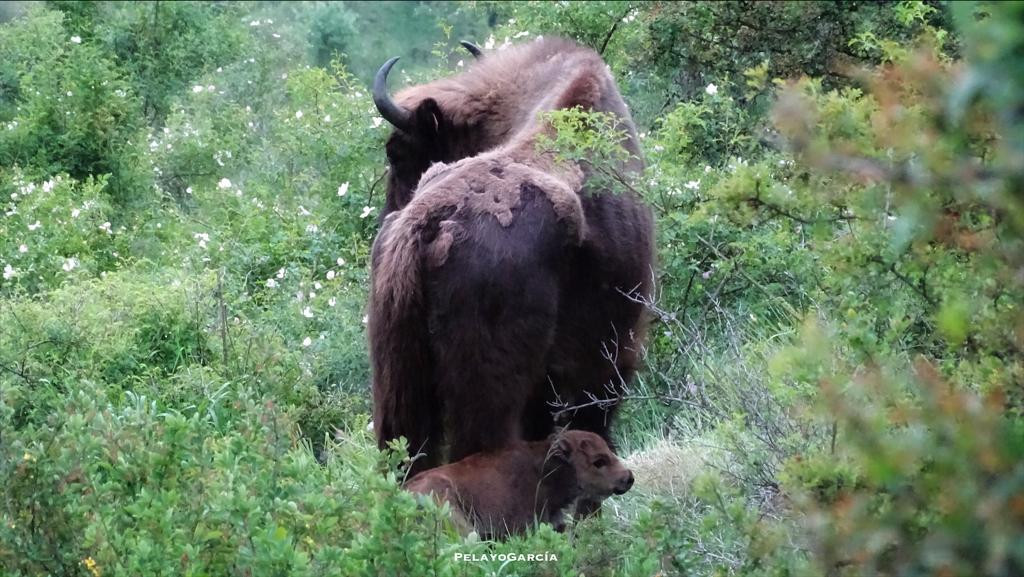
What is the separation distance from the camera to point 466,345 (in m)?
4.93

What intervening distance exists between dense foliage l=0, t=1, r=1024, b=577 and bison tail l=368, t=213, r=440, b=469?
319 mm

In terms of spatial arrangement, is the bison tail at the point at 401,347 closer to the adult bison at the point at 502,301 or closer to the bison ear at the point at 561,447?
the adult bison at the point at 502,301

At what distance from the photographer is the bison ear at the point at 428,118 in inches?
276

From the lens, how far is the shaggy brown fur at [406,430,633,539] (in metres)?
4.89

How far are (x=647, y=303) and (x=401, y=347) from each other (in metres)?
1.06

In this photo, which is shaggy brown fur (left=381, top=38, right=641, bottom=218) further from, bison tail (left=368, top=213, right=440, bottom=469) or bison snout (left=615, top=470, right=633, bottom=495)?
bison snout (left=615, top=470, right=633, bottom=495)

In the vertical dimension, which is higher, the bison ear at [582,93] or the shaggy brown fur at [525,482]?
the bison ear at [582,93]

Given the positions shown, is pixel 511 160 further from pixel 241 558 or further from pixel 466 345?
pixel 241 558

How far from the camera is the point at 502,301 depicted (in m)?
4.96

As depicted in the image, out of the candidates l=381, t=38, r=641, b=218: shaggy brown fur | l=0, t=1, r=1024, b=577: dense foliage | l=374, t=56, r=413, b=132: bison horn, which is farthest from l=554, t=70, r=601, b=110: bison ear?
l=374, t=56, r=413, b=132: bison horn

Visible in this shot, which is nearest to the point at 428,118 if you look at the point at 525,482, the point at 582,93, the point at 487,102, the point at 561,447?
the point at 487,102

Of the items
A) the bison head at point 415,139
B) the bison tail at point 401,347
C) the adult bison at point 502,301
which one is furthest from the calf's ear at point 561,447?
the bison head at point 415,139

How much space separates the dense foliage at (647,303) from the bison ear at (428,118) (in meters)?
1.24

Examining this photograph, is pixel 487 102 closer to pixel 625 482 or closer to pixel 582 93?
pixel 582 93
